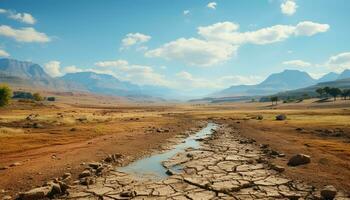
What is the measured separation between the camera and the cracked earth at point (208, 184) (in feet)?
55.3

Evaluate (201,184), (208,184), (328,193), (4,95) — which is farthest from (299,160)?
(4,95)

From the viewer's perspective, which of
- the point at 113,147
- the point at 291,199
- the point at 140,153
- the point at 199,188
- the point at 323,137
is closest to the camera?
the point at 291,199

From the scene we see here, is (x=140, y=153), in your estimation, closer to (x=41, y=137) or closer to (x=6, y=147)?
(x=6, y=147)

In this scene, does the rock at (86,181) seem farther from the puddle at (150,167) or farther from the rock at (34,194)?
the puddle at (150,167)

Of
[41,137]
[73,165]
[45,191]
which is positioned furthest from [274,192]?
[41,137]

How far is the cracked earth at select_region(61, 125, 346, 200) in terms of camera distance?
664 inches

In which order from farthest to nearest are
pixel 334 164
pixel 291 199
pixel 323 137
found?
pixel 323 137
pixel 334 164
pixel 291 199

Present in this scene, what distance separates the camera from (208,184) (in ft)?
61.8

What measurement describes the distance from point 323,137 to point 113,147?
26.6 meters

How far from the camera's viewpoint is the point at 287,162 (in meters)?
24.1

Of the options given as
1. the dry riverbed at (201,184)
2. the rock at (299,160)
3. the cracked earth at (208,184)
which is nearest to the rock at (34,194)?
the dry riverbed at (201,184)

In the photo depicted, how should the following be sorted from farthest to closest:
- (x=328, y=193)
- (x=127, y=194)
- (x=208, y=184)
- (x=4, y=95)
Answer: (x=4, y=95) → (x=208, y=184) → (x=127, y=194) → (x=328, y=193)

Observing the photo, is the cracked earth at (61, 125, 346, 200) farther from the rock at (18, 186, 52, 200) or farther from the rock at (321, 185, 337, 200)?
the rock at (18, 186, 52, 200)

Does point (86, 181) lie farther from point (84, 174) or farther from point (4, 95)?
point (4, 95)
